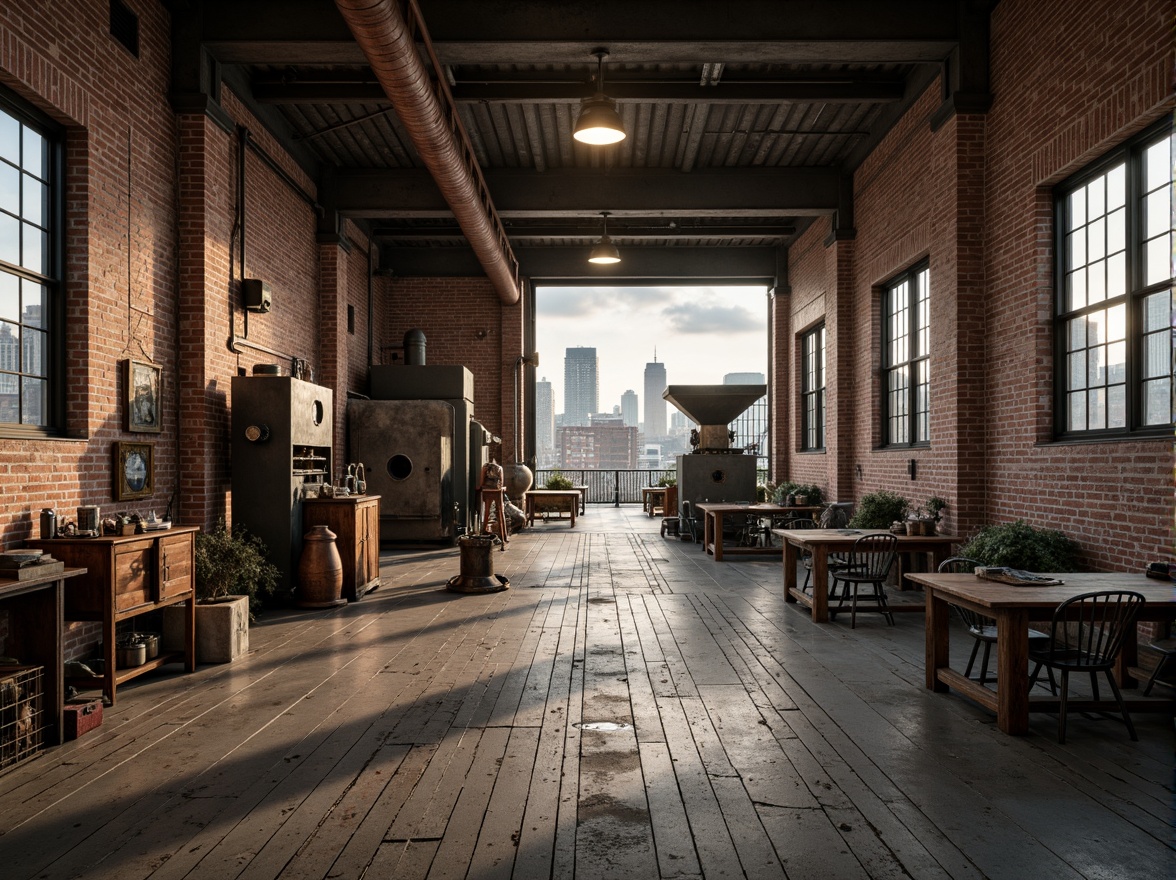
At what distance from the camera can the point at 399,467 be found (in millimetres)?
11922

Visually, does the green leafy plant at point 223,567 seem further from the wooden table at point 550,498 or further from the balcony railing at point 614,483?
the balcony railing at point 614,483

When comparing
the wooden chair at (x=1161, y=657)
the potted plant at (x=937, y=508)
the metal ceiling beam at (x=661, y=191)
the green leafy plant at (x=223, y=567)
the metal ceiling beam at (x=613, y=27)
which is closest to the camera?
the wooden chair at (x=1161, y=657)

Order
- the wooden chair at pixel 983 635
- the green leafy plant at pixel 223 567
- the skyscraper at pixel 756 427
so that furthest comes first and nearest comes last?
1. the skyscraper at pixel 756 427
2. the green leafy plant at pixel 223 567
3. the wooden chair at pixel 983 635

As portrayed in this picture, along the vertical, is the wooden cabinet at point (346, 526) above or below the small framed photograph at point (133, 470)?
below

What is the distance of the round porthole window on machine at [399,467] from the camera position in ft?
38.9

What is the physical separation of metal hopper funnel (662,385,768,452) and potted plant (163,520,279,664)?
25.0ft

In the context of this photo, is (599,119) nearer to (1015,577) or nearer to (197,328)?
(197,328)

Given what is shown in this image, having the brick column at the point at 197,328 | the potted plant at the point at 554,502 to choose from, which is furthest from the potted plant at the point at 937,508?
the potted plant at the point at 554,502

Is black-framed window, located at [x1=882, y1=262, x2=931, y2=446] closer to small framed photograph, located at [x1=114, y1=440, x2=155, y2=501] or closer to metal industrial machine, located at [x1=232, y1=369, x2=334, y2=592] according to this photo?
metal industrial machine, located at [x1=232, y1=369, x2=334, y2=592]

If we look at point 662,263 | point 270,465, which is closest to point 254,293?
point 270,465

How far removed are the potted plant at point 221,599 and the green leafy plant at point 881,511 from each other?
6286mm

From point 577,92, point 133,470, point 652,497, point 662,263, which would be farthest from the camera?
point 652,497

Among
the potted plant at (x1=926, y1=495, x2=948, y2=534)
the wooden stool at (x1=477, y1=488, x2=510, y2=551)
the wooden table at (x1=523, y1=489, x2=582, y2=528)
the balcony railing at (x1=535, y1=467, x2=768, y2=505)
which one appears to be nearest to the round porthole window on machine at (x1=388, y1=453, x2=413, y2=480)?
the wooden stool at (x1=477, y1=488, x2=510, y2=551)

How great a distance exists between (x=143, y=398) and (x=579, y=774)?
15.7 feet
